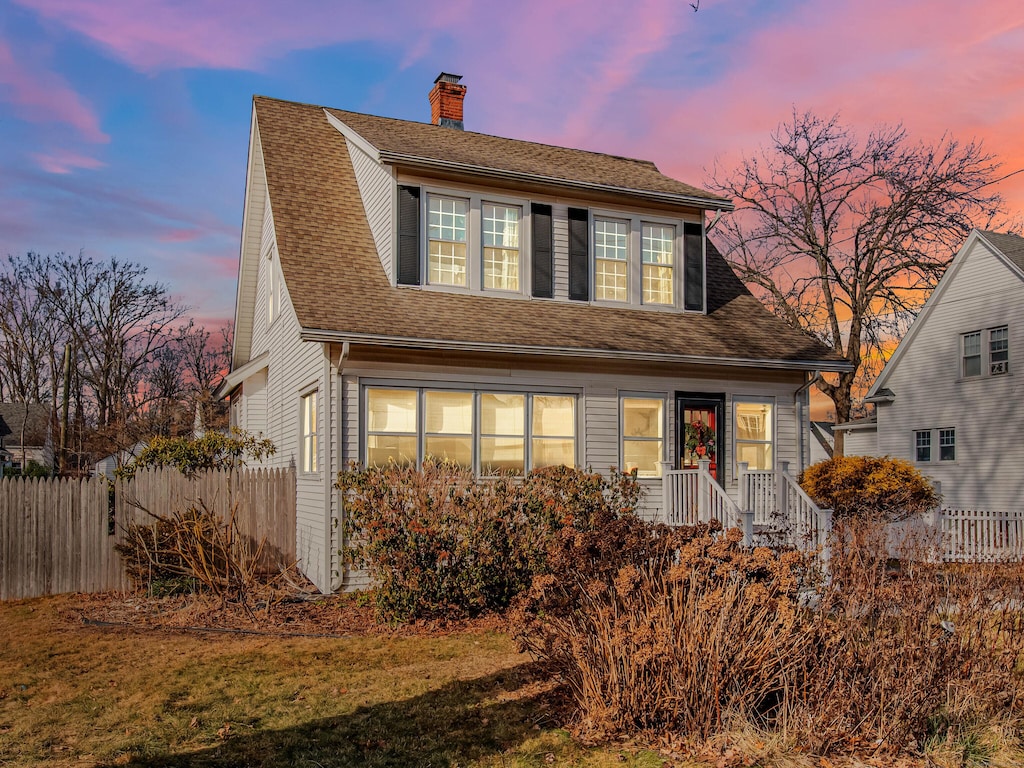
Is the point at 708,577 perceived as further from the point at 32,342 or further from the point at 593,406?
the point at 32,342

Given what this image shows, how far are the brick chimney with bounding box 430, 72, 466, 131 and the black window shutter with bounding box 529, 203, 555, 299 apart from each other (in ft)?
16.3

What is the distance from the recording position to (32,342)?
132 ft

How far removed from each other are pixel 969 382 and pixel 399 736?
24.4 m

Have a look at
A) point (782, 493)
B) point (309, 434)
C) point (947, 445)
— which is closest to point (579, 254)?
point (782, 493)

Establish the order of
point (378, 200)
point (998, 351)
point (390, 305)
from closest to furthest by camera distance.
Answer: point (390, 305)
point (378, 200)
point (998, 351)

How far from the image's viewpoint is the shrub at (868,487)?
15406 mm

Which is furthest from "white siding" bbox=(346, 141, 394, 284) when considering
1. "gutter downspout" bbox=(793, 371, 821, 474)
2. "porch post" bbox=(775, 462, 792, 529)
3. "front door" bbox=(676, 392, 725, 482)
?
"gutter downspout" bbox=(793, 371, 821, 474)

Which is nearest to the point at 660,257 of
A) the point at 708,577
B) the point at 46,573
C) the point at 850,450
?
the point at 708,577

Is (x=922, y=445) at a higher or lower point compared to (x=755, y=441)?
lower

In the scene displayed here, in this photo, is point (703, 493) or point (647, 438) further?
point (647, 438)

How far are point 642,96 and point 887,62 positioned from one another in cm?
418

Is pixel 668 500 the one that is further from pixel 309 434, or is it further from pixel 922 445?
pixel 922 445

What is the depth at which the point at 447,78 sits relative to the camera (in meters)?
18.0

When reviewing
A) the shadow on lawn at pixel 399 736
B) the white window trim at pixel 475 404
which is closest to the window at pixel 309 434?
the white window trim at pixel 475 404
